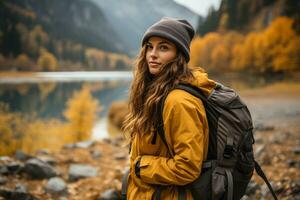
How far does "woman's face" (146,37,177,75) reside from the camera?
255cm

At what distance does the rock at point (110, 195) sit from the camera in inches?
190

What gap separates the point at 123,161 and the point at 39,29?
6530 inches

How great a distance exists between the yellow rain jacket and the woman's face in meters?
0.27

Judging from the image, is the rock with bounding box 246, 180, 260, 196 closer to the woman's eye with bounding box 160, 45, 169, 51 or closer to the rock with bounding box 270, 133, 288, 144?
the woman's eye with bounding box 160, 45, 169, 51

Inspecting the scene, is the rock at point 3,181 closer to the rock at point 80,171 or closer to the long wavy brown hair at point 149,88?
the rock at point 80,171

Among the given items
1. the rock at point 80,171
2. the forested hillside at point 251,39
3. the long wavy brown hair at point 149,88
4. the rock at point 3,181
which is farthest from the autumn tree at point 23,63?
the long wavy brown hair at point 149,88

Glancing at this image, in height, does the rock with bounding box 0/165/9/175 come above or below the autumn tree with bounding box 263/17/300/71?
below

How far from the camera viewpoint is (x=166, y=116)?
2.28 meters

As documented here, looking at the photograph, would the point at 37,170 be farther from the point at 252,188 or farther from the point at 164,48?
the point at 164,48

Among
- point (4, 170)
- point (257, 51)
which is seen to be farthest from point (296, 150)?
point (257, 51)

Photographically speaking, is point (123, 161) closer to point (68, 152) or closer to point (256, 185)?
point (68, 152)

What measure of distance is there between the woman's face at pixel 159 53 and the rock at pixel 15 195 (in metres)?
3.25

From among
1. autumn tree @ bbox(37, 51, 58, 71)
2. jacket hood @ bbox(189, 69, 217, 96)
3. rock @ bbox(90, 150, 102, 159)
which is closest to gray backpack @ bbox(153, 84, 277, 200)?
jacket hood @ bbox(189, 69, 217, 96)

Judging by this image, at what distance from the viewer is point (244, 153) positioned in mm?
2457
